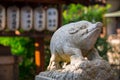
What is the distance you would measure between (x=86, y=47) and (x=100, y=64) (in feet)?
1.10

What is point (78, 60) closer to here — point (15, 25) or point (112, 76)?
point (112, 76)

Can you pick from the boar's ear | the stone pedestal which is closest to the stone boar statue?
the boar's ear

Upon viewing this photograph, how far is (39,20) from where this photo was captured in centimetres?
901

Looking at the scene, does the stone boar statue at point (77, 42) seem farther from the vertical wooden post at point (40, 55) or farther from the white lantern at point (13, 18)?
the vertical wooden post at point (40, 55)

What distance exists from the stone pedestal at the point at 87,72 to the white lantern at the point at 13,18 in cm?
408

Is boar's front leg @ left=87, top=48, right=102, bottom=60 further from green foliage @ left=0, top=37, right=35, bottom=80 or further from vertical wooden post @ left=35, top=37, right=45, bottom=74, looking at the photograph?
green foliage @ left=0, top=37, right=35, bottom=80

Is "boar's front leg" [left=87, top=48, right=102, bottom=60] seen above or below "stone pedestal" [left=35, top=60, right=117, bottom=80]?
above

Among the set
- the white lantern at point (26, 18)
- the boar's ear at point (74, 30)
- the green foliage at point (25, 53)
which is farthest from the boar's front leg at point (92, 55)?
the green foliage at point (25, 53)

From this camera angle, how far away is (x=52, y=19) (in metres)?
9.12

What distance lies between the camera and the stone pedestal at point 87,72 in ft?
15.1

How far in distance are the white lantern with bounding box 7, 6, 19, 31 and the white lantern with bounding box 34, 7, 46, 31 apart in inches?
18.6

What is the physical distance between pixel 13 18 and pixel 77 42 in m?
4.22

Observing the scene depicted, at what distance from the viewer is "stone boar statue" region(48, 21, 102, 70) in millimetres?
4898

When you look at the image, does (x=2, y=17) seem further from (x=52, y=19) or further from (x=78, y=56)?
(x=78, y=56)
